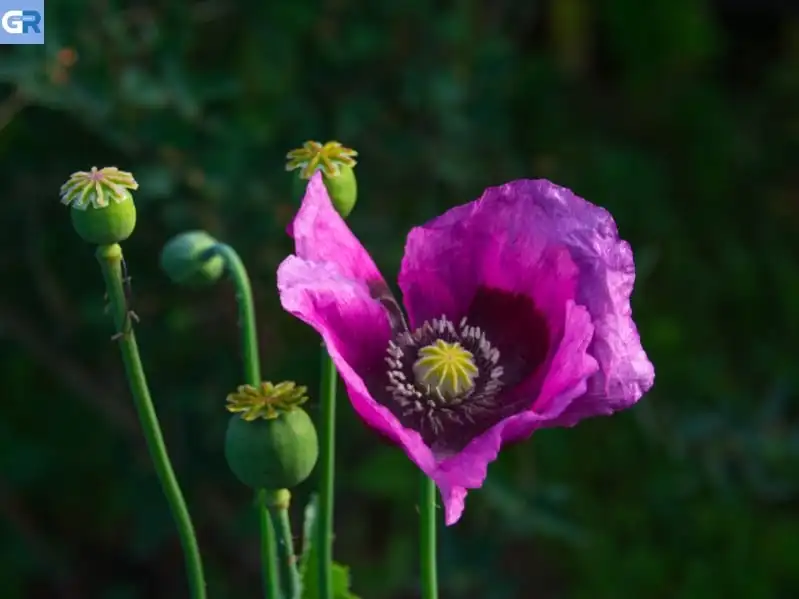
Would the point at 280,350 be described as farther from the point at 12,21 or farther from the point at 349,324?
the point at 349,324

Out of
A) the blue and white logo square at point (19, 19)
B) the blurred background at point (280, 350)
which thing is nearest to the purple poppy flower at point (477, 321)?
the blue and white logo square at point (19, 19)

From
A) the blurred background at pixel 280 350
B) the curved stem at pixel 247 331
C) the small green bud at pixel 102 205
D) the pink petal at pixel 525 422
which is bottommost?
the pink petal at pixel 525 422

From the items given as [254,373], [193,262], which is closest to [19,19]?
[193,262]

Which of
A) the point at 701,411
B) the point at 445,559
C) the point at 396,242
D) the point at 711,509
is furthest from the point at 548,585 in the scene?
the point at 396,242

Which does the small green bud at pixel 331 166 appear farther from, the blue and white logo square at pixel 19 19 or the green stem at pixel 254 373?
the blue and white logo square at pixel 19 19

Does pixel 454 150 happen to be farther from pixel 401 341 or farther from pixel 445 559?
pixel 401 341
